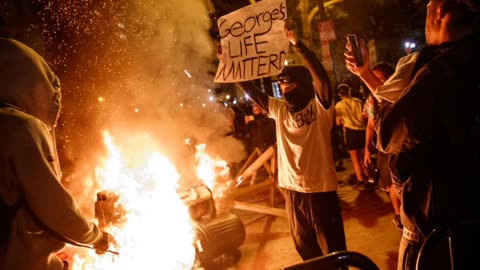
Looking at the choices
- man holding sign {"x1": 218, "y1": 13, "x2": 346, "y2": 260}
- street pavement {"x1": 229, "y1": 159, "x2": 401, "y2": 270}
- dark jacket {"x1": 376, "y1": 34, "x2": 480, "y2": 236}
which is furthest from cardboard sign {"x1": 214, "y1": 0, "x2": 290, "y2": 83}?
street pavement {"x1": 229, "y1": 159, "x2": 401, "y2": 270}

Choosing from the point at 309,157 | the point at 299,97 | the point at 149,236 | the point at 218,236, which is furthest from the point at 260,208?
the point at 299,97

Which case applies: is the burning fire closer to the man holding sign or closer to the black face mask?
the man holding sign

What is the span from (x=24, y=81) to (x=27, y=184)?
65 cm

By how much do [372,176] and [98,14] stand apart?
5.60m

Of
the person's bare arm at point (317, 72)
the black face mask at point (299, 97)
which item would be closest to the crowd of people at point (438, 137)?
the person's bare arm at point (317, 72)

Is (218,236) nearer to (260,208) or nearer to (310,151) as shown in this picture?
(260,208)

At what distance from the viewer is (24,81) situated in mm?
2072

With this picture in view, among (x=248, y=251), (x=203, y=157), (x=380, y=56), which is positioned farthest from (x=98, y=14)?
(x=380, y=56)

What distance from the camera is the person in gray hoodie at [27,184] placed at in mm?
1861

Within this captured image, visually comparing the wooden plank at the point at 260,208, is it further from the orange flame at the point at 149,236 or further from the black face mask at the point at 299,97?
the black face mask at the point at 299,97

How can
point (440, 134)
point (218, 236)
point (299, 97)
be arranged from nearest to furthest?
point (440, 134), point (299, 97), point (218, 236)

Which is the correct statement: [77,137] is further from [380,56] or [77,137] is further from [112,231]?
[380,56]

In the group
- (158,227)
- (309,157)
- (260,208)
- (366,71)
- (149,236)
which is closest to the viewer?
(366,71)

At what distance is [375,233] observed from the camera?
513 centimetres
